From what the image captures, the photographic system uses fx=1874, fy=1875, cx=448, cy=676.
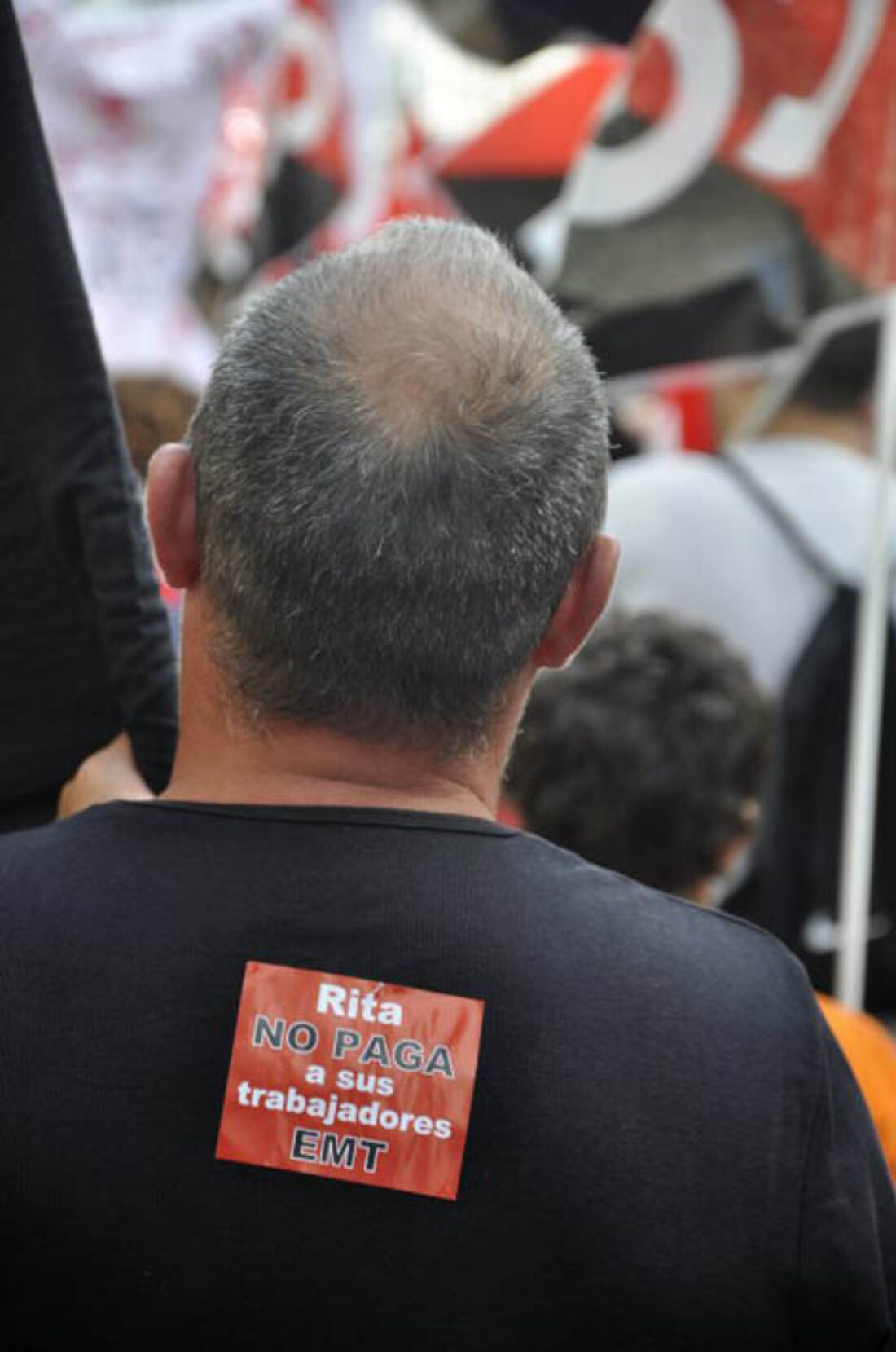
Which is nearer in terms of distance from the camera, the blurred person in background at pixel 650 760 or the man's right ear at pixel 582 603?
the man's right ear at pixel 582 603

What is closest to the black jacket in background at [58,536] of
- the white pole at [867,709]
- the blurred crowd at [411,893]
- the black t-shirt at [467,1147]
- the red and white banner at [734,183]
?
the blurred crowd at [411,893]

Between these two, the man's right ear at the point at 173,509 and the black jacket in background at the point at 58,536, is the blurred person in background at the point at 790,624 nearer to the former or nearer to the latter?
the black jacket in background at the point at 58,536

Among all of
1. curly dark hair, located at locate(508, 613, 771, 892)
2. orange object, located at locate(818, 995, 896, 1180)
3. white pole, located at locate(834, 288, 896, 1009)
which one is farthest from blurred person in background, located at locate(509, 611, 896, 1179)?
white pole, located at locate(834, 288, 896, 1009)

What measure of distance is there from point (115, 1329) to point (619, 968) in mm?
420

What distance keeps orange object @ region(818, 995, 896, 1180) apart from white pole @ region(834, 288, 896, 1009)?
65 cm

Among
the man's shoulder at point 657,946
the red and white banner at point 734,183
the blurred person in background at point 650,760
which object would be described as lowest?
the man's shoulder at point 657,946

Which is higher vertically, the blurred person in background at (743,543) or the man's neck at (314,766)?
the blurred person in background at (743,543)

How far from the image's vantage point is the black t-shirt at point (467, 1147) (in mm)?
1251

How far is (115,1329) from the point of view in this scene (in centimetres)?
127

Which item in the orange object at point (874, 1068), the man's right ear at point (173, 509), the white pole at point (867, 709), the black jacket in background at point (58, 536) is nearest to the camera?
the man's right ear at point (173, 509)

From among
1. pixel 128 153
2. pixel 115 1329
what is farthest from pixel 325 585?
pixel 128 153

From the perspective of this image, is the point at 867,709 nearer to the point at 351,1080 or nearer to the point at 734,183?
the point at 734,183

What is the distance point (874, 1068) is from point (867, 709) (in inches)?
36.1

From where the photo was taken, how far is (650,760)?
251 centimetres
